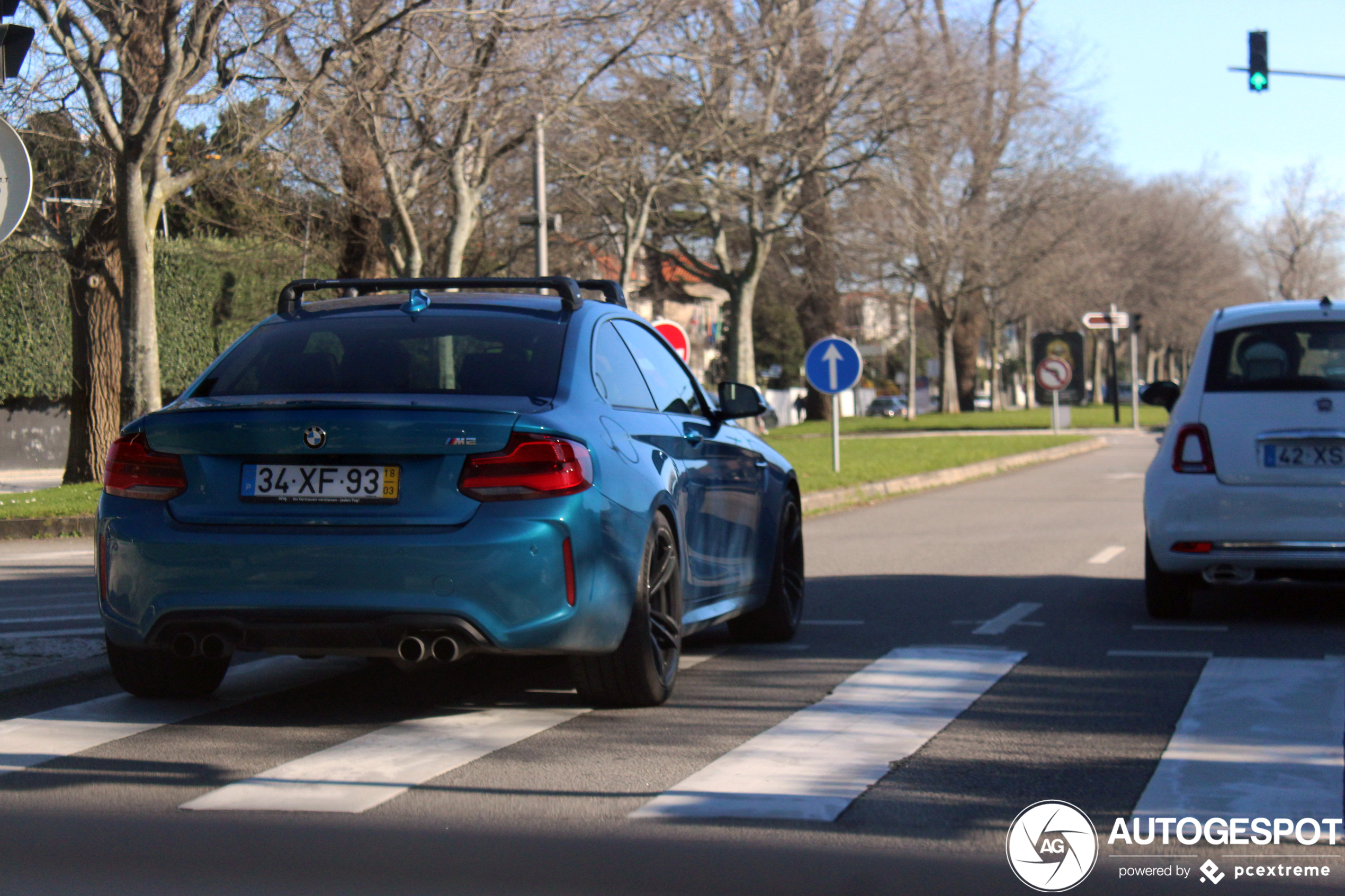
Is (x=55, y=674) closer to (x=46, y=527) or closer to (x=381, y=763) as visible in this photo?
(x=381, y=763)

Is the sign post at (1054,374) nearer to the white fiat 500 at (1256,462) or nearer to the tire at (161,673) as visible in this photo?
the white fiat 500 at (1256,462)

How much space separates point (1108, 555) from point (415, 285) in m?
7.33

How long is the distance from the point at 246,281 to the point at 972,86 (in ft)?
50.0

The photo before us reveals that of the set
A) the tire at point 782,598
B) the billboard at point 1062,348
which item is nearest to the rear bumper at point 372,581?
the tire at point 782,598

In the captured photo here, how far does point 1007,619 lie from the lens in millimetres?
8648

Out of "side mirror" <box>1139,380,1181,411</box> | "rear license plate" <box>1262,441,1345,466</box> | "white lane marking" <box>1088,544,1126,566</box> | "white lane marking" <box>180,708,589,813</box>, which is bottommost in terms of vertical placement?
"white lane marking" <box>1088,544,1126,566</box>

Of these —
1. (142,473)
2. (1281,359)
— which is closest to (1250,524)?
(1281,359)

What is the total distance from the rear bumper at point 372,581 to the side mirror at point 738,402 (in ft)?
6.99

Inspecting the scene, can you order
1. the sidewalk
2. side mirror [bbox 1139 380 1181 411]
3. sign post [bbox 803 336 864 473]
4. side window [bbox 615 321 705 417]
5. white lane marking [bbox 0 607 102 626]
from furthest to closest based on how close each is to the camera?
the sidewalk
sign post [bbox 803 336 864 473]
side mirror [bbox 1139 380 1181 411]
white lane marking [bbox 0 607 102 626]
side window [bbox 615 321 705 417]

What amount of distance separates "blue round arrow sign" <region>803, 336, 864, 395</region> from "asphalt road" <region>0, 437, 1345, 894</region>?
1227 cm

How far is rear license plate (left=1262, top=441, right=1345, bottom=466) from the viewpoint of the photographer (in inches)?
314

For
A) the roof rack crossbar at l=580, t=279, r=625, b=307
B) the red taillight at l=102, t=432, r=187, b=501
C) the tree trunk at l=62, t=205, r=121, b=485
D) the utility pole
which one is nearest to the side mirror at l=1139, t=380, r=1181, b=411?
the roof rack crossbar at l=580, t=279, r=625, b=307

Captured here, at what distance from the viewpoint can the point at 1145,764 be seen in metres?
5.04

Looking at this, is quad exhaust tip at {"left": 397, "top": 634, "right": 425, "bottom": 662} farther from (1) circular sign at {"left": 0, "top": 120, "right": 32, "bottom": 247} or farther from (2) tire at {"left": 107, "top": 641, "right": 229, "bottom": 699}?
(1) circular sign at {"left": 0, "top": 120, "right": 32, "bottom": 247}
